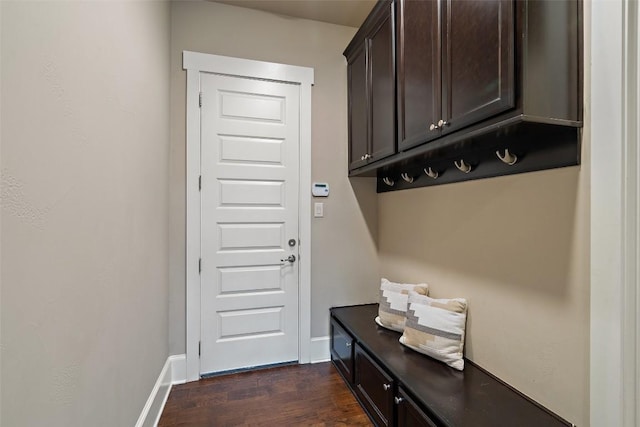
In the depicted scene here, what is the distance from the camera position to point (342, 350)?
2357 millimetres

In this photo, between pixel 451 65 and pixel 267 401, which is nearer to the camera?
pixel 451 65

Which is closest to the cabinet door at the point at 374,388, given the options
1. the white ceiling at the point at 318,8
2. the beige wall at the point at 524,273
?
the beige wall at the point at 524,273

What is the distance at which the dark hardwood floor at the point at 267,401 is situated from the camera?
1854mm

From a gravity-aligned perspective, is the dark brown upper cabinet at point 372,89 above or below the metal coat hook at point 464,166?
above

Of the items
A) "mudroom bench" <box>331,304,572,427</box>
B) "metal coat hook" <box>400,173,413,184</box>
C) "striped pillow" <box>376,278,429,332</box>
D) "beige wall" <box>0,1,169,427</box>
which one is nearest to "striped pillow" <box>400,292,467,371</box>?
"mudroom bench" <box>331,304,572,427</box>

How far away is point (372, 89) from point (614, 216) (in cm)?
160

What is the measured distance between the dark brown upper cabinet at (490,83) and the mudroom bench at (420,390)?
41.2 inches

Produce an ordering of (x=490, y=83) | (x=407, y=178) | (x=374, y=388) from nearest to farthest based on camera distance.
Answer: (x=490, y=83) < (x=374, y=388) < (x=407, y=178)

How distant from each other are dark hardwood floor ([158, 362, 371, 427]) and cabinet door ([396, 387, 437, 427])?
403 mm

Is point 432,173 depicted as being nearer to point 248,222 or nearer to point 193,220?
point 248,222

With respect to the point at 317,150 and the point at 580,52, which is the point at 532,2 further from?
the point at 317,150

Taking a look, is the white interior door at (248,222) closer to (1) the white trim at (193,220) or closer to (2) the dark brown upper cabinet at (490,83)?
(1) the white trim at (193,220)

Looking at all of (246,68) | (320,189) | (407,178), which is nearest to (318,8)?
(246,68)

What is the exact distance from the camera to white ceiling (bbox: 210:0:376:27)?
7.89 ft
